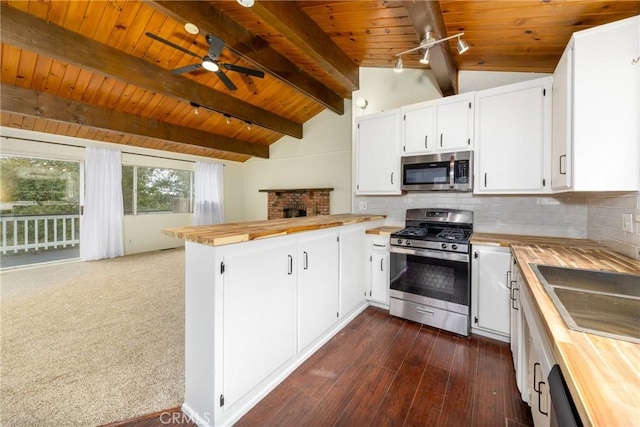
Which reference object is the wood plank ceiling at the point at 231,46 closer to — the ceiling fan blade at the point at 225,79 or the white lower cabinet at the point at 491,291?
the ceiling fan blade at the point at 225,79

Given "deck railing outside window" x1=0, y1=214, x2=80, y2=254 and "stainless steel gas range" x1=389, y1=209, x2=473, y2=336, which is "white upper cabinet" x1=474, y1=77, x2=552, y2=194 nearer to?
"stainless steel gas range" x1=389, y1=209, x2=473, y2=336

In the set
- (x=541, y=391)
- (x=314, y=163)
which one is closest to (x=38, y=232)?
(x=314, y=163)

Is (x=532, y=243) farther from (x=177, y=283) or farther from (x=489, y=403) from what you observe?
(x=177, y=283)

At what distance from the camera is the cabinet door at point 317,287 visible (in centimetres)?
199

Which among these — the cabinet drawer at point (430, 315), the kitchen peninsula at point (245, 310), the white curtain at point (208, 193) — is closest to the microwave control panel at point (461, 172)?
the cabinet drawer at point (430, 315)

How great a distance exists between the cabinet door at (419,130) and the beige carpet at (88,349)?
302cm

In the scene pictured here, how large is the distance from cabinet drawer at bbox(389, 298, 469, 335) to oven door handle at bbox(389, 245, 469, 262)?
1.67 ft

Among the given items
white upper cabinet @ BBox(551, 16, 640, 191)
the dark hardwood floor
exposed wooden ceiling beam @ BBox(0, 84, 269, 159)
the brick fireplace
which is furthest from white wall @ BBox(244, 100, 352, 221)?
white upper cabinet @ BBox(551, 16, 640, 191)

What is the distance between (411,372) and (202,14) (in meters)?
3.69

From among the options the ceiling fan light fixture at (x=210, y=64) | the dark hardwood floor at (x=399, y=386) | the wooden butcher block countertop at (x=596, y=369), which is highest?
the ceiling fan light fixture at (x=210, y=64)

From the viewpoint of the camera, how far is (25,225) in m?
4.64

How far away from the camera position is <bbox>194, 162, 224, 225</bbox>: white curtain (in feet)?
22.8

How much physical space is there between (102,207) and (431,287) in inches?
247

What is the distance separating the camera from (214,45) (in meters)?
2.60
